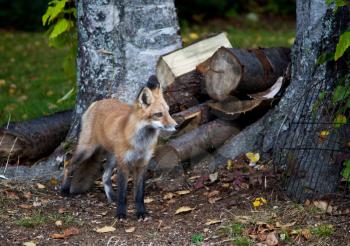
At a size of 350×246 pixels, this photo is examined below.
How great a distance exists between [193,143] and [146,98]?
1040 millimetres

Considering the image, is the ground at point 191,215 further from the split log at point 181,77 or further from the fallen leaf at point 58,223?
the split log at point 181,77

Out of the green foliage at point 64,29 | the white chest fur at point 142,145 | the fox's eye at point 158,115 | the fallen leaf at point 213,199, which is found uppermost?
the green foliage at point 64,29

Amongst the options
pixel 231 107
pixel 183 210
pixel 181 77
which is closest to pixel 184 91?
pixel 181 77

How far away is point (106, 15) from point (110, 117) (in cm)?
148

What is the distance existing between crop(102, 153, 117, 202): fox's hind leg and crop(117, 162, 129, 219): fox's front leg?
1.81ft

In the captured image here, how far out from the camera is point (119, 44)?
25.2ft

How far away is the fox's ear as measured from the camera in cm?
611

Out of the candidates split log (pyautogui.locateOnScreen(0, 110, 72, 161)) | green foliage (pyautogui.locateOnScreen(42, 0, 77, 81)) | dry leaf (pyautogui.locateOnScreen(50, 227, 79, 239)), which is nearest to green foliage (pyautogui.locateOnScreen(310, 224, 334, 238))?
dry leaf (pyautogui.locateOnScreen(50, 227, 79, 239))

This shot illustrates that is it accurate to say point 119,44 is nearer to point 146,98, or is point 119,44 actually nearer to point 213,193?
point 146,98

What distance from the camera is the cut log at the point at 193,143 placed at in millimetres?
6957

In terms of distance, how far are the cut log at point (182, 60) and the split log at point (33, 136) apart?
1608mm

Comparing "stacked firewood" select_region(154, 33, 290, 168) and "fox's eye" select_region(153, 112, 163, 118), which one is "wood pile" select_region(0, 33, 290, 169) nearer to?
"stacked firewood" select_region(154, 33, 290, 168)

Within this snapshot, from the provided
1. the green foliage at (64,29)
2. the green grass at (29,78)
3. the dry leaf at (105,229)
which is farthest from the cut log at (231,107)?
the green grass at (29,78)

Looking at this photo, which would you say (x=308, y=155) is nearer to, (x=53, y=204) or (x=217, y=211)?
(x=217, y=211)
